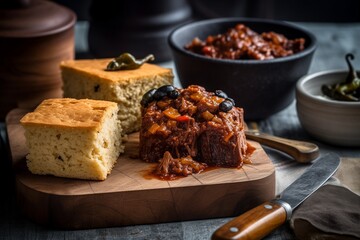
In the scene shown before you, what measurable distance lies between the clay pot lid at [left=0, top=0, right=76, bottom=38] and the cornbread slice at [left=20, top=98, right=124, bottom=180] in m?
1.16

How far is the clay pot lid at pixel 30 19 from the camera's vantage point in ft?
14.9

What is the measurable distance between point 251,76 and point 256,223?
152cm

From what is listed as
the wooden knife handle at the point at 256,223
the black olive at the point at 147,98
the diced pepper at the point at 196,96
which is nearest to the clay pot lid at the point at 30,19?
the black olive at the point at 147,98

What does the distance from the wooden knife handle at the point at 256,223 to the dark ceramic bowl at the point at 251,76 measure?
1.29 m

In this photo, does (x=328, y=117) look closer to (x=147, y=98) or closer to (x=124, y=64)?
(x=147, y=98)

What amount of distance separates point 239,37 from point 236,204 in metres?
1.52

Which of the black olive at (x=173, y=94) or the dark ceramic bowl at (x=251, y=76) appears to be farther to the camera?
the dark ceramic bowl at (x=251, y=76)

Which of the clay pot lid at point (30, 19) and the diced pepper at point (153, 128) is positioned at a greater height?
the clay pot lid at point (30, 19)

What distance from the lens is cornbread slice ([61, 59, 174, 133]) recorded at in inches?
159

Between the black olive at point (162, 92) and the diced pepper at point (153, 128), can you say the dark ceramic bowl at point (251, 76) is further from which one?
the diced pepper at point (153, 128)

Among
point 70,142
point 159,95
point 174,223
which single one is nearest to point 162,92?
point 159,95

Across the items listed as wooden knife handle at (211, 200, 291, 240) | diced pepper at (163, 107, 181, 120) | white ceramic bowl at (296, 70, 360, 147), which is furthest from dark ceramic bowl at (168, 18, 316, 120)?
wooden knife handle at (211, 200, 291, 240)

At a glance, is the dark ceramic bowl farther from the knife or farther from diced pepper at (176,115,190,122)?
diced pepper at (176,115,190,122)

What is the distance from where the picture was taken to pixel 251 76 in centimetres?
440
